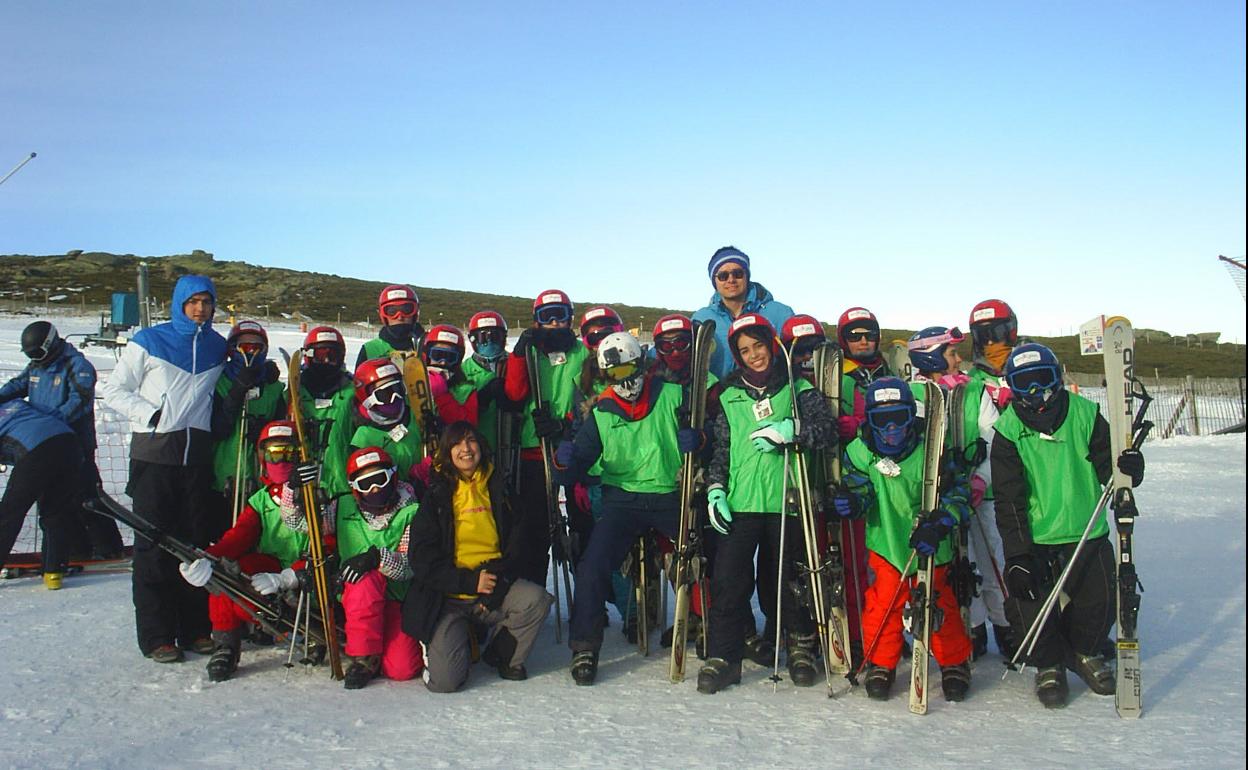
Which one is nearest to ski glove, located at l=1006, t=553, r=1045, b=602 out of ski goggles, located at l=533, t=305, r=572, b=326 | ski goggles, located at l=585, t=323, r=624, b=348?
ski goggles, located at l=585, t=323, r=624, b=348

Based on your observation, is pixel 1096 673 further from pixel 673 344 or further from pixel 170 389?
pixel 170 389

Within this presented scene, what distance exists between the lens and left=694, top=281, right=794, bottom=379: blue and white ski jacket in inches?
242

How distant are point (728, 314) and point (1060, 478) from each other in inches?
93.7

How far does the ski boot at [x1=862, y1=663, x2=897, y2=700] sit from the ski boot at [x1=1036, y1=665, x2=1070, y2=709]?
2.23ft

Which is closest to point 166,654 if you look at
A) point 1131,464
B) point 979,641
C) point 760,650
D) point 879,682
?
point 760,650

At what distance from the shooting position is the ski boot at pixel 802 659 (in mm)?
4938

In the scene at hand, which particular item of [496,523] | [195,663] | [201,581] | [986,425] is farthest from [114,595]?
[986,425]

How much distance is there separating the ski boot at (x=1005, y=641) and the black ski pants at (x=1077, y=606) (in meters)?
0.35

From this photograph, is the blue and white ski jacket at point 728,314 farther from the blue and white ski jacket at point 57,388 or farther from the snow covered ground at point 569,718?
the blue and white ski jacket at point 57,388

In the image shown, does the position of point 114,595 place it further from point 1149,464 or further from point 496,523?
point 1149,464

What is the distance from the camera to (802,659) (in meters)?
5.00

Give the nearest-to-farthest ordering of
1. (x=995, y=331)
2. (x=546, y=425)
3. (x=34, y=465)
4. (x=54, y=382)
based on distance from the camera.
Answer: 1. (x=546, y=425)
2. (x=995, y=331)
3. (x=34, y=465)
4. (x=54, y=382)

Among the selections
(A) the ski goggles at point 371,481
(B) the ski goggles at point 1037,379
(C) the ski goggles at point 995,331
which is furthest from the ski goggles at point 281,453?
(C) the ski goggles at point 995,331

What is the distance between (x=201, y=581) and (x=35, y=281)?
307ft
